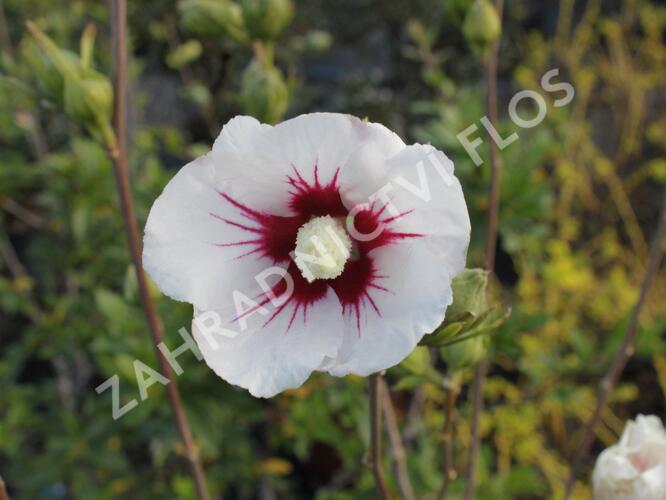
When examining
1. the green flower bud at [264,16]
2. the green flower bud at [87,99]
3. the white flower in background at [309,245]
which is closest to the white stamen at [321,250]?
the white flower in background at [309,245]

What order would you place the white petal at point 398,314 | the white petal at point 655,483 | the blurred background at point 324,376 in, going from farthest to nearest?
the blurred background at point 324,376 → the white petal at point 655,483 → the white petal at point 398,314

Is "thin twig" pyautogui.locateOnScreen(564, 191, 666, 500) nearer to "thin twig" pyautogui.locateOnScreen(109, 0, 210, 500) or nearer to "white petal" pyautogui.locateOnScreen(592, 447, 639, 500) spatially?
"white petal" pyautogui.locateOnScreen(592, 447, 639, 500)

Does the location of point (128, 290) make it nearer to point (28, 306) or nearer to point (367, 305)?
point (367, 305)

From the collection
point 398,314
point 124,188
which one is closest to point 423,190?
point 398,314

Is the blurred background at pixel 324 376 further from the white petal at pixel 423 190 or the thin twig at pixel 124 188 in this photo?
the white petal at pixel 423 190

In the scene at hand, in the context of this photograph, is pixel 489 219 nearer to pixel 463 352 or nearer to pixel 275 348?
pixel 463 352
